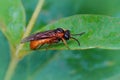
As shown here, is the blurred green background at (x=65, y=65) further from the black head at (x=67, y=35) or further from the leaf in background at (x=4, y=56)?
the black head at (x=67, y=35)

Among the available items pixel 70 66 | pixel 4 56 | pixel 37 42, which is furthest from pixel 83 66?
pixel 4 56

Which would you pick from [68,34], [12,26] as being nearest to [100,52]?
[68,34]

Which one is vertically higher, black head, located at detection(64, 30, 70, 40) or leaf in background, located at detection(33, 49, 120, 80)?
black head, located at detection(64, 30, 70, 40)

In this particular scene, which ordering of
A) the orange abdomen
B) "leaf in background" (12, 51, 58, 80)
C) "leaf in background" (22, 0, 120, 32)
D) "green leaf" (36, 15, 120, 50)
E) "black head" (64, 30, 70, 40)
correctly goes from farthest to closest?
1. "leaf in background" (22, 0, 120, 32)
2. "leaf in background" (12, 51, 58, 80)
3. "black head" (64, 30, 70, 40)
4. the orange abdomen
5. "green leaf" (36, 15, 120, 50)

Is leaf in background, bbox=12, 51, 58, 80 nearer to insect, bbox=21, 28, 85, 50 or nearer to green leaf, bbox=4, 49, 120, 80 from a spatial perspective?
green leaf, bbox=4, 49, 120, 80

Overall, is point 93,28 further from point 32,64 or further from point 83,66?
point 32,64

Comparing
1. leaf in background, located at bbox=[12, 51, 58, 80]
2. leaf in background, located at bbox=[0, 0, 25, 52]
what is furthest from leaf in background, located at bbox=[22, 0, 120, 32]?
leaf in background, located at bbox=[0, 0, 25, 52]

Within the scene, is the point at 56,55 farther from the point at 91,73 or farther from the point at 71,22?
the point at 71,22
